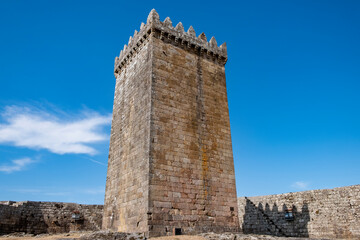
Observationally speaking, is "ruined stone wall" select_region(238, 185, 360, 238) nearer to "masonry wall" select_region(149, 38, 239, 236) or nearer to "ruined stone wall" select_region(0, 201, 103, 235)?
"masonry wall" select_region(149, 38, 239, 236)

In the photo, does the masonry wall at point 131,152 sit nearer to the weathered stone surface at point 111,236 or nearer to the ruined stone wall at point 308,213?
the weathered stone surface at point 111,236

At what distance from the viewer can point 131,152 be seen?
12398 mm

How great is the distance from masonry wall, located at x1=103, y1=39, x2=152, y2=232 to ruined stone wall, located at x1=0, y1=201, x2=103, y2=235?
6.20 meters

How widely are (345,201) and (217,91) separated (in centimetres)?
900

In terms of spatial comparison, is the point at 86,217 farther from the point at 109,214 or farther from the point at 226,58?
the point at 226,58

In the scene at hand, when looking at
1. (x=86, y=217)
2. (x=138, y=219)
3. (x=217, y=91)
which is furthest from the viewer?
(x=86, y=217)

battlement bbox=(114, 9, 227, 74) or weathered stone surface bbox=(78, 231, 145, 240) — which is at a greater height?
battlement bbox=(114, 9, 227, 74)

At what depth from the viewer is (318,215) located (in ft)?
53.0

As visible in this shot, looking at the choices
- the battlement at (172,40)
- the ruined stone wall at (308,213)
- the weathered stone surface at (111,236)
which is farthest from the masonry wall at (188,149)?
the ruined stone wall at (308,213)

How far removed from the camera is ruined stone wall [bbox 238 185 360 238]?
14.9 meters

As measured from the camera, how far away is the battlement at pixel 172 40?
13367 mm

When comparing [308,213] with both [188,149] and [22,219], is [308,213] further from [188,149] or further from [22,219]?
[22,219]

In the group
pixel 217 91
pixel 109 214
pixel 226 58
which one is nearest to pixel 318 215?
pixel 217 91

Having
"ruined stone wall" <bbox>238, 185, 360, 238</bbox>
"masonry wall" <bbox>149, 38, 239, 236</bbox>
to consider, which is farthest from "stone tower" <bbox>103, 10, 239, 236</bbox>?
"ruined stone wall" <bbox>238, 185, 360, 238</bbox>
